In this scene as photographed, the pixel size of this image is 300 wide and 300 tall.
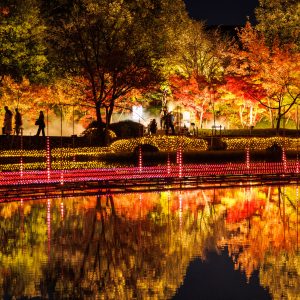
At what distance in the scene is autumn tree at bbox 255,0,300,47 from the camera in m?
55.1

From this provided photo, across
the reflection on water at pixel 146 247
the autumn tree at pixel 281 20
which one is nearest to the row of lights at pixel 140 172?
the reflection on water at pixel 146 247

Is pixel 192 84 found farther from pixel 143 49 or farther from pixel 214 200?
pixel 214 200

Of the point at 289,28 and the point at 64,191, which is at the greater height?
the point at 289,28

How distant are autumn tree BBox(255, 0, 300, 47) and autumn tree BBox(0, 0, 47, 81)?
59.2ft

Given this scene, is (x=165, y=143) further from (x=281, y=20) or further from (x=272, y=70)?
(x=281, y=20)

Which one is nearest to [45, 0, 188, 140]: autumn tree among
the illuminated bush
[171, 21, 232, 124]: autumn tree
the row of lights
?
the illuminated bush

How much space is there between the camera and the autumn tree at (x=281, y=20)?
55.1m

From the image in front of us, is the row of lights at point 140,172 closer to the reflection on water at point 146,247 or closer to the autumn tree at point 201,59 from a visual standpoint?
the reflection on water at point 146,247

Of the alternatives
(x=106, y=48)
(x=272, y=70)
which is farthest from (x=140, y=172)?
(x=272, y=70)

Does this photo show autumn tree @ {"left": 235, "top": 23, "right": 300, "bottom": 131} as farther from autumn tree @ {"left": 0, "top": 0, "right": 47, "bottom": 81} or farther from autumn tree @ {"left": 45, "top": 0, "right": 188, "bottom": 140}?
autumn tree @ {"left": 0, "top": 0, "right": 47, "bottom": 81}

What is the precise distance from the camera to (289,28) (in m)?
55.3

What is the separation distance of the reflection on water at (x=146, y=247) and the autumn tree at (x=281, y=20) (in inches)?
1346

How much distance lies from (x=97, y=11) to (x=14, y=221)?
2658 centimetres

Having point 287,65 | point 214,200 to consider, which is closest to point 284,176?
point 214,200
